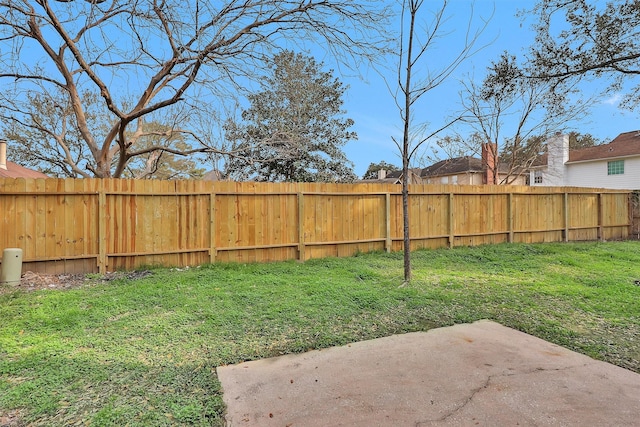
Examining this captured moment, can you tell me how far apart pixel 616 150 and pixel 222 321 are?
25260 mm

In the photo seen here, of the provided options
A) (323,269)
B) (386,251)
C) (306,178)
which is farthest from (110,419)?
(306,178)

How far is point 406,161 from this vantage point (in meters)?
5.55

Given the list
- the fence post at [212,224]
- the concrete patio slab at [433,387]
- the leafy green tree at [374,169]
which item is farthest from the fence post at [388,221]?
the leafy green tree at [374,169]

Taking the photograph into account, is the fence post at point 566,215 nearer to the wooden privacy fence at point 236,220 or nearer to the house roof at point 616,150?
the wooden privacy fence at point 236,220

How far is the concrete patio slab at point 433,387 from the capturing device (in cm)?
213

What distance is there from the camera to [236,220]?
6777 mm

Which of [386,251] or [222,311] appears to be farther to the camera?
[386,251]

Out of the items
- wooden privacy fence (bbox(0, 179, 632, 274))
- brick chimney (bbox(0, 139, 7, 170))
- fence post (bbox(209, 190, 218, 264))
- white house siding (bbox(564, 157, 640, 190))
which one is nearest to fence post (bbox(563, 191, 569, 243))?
wooden privacy fence (bbox(0, 179, 632, 274))

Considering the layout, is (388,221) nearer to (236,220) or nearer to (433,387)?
(236,220)

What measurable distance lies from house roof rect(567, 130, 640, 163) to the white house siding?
0.31 meters

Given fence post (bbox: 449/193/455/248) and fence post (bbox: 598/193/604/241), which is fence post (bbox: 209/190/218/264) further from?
fence post (bbox: 598/193/604/241)

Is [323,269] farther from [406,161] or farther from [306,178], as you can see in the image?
[306,178]

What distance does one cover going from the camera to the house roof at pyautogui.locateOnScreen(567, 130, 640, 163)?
64.7 feet

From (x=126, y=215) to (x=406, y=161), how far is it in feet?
15.8
